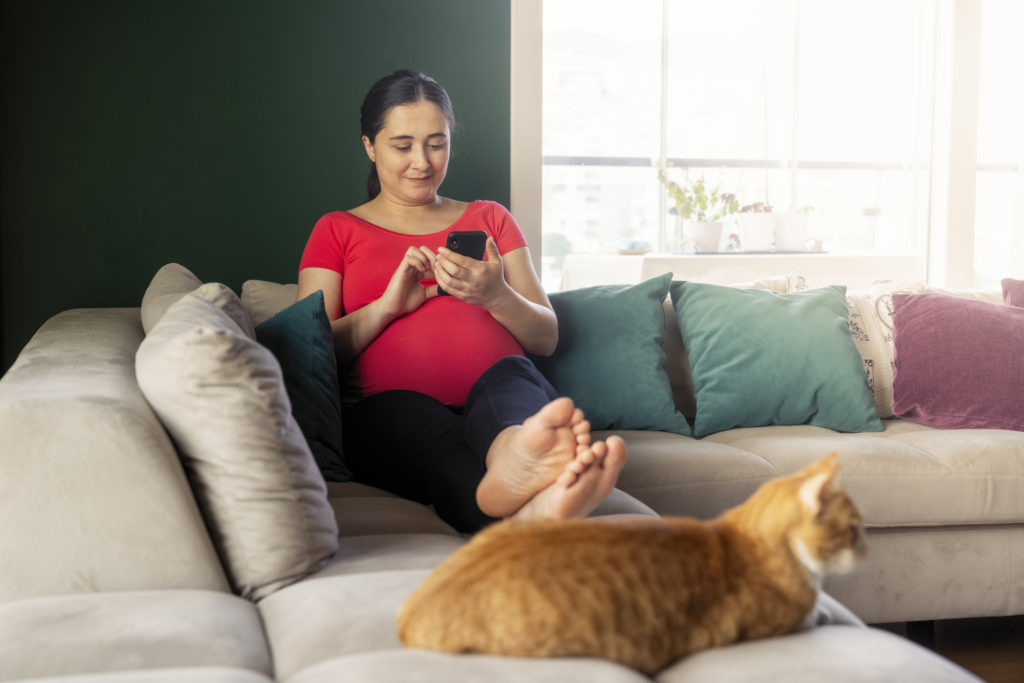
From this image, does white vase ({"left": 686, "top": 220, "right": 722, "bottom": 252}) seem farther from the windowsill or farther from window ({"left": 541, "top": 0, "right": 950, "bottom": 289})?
window ({"left": 541, "top": 0, "right": 950, "bottom": 289})

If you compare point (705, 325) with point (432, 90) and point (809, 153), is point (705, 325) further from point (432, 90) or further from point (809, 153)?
point (809, 153)

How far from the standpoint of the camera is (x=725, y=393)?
245 centimetres

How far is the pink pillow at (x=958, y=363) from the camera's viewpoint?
2.44 m

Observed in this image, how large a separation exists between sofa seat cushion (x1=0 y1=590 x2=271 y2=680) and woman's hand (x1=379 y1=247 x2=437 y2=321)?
0.90 meters

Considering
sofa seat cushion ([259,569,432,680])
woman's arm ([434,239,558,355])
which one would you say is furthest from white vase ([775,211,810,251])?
sofa seat cushion ([259,569,432,680])

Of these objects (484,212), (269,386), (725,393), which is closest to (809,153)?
(725,393)

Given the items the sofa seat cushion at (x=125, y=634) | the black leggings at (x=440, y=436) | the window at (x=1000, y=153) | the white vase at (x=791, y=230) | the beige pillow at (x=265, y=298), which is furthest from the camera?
the window at (x=1000, y=153)

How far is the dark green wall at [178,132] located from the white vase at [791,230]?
6.84 ft

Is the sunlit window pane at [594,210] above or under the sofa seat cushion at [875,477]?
above

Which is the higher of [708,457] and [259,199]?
[259,199]

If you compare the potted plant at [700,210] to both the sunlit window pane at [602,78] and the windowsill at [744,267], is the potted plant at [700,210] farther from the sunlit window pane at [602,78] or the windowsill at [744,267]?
the sunlit window pane at [602,78]

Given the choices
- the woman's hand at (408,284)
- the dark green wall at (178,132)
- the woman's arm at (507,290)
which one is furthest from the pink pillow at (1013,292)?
the dark green wall at (178,132)

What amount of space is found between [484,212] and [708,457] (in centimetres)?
84

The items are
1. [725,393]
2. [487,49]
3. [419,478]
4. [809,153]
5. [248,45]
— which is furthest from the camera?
[809,153]
